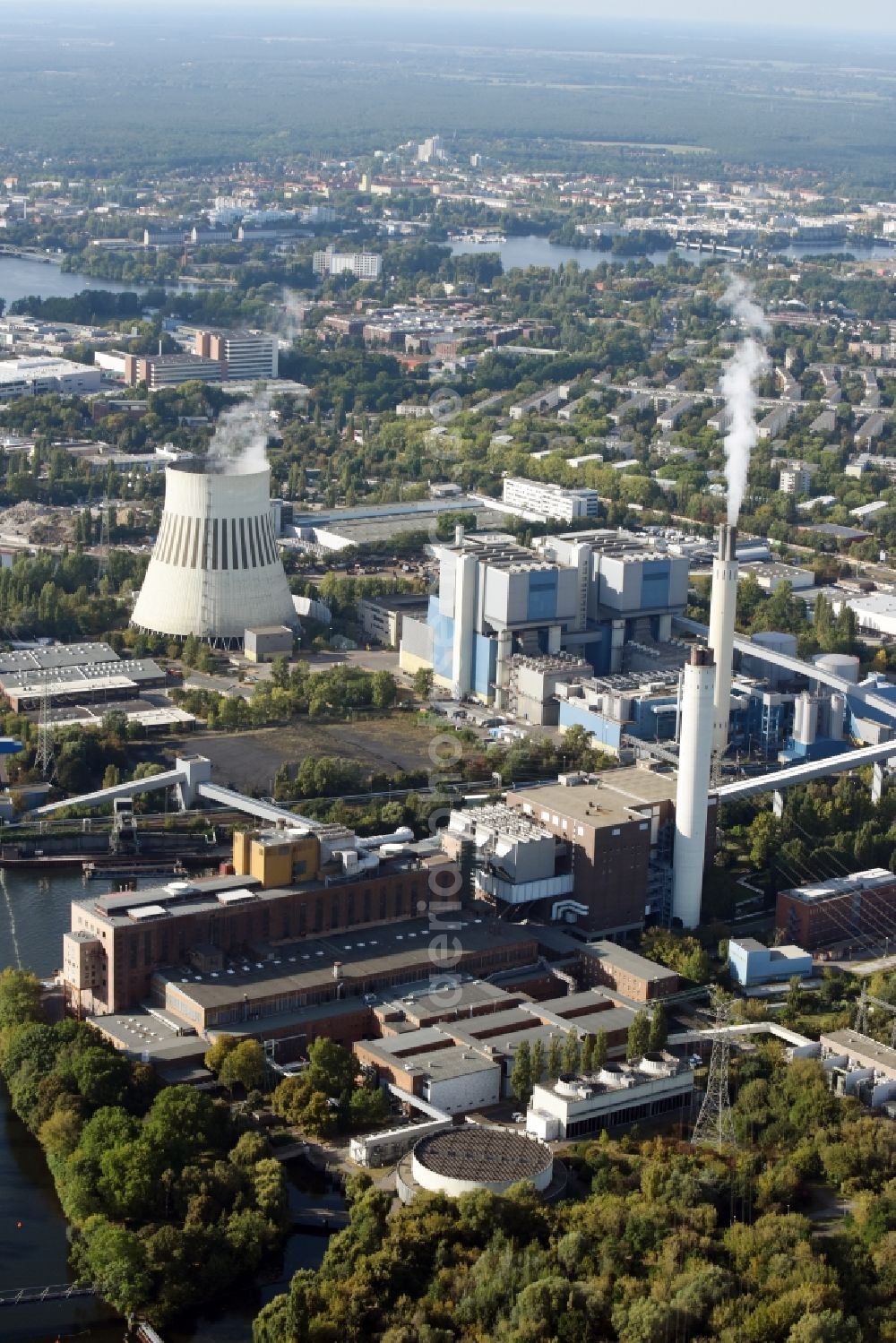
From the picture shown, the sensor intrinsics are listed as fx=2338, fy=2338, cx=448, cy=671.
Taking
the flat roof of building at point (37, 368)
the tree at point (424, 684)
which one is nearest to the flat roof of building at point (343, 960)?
the tree at point (424, 684)

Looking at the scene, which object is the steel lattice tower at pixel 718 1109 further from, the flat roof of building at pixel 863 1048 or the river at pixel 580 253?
the river at pixel 580 253

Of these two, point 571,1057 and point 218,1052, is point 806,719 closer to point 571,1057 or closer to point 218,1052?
point 571,1057

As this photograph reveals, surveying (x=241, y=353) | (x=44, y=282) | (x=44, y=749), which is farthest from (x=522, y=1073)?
(x=44, y=282)

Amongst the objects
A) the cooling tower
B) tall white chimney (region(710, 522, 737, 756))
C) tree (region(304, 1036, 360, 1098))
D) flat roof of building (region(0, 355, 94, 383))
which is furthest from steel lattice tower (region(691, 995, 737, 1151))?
flat roof of building (region(0, 355, 94, 383))

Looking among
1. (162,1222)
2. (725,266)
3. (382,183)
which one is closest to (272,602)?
(162,1222)

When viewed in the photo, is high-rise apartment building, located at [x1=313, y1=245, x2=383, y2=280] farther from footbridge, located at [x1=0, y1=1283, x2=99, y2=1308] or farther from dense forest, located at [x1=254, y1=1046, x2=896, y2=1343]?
footbridge, located at [x1=0, y1=1283, x2=99, y2=1308]

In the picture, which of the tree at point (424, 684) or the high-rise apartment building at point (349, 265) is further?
the high-rise apartment building at point (349, 265)

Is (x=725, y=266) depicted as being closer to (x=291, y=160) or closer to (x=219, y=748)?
(x=291, y=160)
